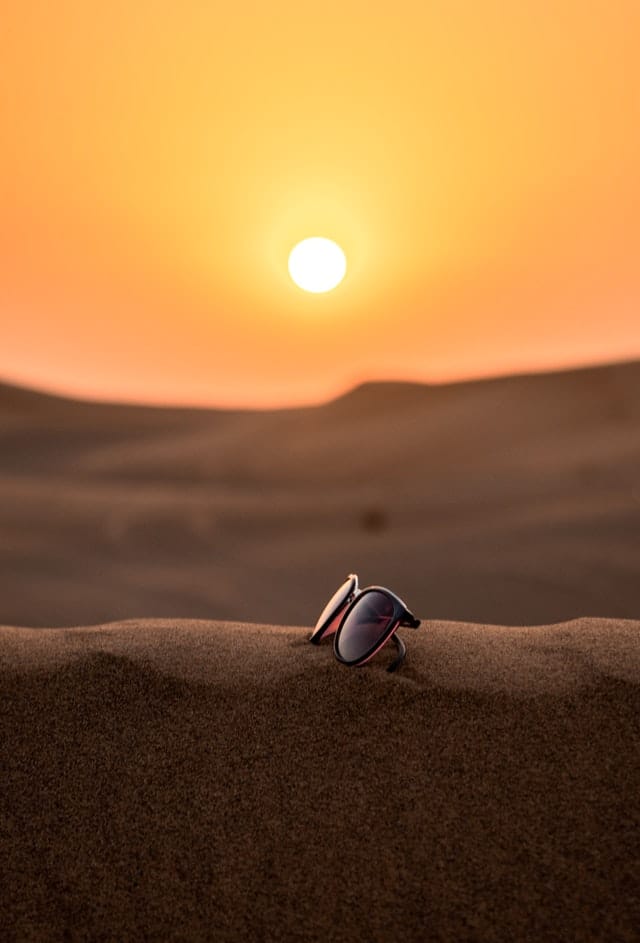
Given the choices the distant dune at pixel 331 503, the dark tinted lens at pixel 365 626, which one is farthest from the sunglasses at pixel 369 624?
the distant dune at pixel 331 503

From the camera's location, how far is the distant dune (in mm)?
3951

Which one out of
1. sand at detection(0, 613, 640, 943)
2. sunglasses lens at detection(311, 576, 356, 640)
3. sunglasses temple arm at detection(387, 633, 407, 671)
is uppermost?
sunglasses lens at detection(311, 576, 356, 640)

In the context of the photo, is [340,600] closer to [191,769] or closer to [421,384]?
[191,769]

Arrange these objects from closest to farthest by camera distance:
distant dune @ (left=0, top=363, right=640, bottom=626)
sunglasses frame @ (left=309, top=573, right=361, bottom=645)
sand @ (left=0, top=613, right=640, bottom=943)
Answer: sand @ (left=0, top=613, right=640, bottom=943)
sunglasses frame @ (left=309, top=573, right=361, bottom=645)
distant dune @ (left=0, top=363, right=640, bottom=626)

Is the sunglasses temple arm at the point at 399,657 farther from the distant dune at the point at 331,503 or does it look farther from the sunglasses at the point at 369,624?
the distant dune at the point at 331,503

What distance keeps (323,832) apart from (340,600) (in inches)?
27.4

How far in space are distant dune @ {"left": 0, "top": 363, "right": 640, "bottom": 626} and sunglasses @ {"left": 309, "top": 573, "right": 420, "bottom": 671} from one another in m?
2.01

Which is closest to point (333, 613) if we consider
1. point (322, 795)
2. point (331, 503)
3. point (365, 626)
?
point (365, 626)

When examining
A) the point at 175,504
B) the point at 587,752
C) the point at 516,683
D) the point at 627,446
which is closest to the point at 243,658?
the point at 516,683

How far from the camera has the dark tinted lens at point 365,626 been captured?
1594 millimetres

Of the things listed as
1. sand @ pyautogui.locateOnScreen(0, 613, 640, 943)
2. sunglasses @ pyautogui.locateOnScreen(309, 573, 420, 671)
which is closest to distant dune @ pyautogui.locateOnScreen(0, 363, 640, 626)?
sunglasses @ pyautogui.locateOnScreen(309, 573, 420, 671)

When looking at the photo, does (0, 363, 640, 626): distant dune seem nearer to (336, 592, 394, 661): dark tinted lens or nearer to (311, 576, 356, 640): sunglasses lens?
(311, 576, 356, 640): sunglasses lens

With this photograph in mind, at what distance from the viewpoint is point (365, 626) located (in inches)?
64.0

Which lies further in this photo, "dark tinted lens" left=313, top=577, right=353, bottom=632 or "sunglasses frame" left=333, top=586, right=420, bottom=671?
"dark tinted lens" left=313, top=577, right=353, bottom=632
